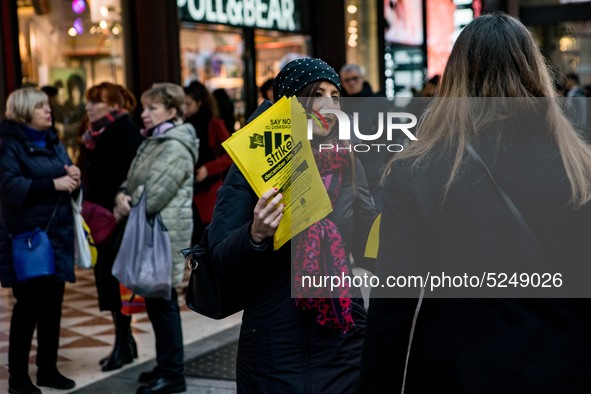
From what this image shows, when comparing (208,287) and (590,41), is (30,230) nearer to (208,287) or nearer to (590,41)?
(208,287)

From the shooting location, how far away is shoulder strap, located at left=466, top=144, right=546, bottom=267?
6.97 feet

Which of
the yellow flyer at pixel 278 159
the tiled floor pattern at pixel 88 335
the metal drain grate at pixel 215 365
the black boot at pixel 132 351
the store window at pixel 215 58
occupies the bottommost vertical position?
the tiled floor pattern at pixel 88 335

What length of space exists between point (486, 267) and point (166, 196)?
366 centimetres

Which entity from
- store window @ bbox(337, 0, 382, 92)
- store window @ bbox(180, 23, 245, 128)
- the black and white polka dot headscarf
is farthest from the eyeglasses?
the black and white polka dot headscarf

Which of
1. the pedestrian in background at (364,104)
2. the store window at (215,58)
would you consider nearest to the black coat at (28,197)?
the pedestrian in background at (364,104)

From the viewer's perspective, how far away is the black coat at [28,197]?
5695 mm

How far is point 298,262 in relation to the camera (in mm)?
3096

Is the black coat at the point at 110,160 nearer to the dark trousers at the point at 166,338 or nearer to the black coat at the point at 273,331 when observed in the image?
the dark trousers at the point at 166,338

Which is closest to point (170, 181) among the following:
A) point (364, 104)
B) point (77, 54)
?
point (364, 104)

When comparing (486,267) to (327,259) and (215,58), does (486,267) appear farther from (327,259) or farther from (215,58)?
(215,58)

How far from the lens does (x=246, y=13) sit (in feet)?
38.3

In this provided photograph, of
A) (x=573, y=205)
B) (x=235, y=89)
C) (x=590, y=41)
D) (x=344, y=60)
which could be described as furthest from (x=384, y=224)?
(x=590, y=41)

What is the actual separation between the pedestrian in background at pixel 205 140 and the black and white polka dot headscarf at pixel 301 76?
17.6 ft

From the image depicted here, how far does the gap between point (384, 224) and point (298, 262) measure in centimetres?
89
